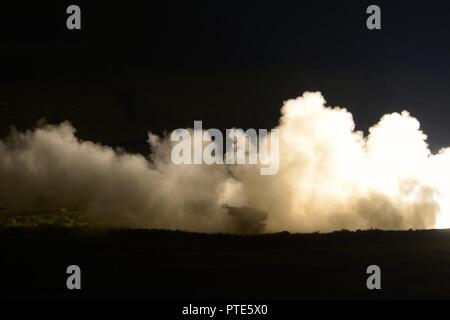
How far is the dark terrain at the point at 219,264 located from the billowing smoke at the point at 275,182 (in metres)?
3.51

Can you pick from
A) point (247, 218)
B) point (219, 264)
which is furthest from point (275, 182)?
point (219, 264)

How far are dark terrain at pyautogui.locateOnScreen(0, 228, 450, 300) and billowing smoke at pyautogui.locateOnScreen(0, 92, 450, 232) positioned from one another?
3514mm

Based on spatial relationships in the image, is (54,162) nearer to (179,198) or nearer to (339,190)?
(179,198)

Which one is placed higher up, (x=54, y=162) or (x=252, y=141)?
(x=252, y=141)

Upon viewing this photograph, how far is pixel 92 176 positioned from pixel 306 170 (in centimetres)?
1152

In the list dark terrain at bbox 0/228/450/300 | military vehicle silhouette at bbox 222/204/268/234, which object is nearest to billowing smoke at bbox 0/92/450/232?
military vehicle silhouette at bbox 222/204/268/234

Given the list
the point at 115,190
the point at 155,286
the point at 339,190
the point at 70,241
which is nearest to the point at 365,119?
the point at 339,190

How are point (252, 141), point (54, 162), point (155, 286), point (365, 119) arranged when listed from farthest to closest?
point (365, 119) → point (252, 141) → point (54, 162) → point (155, 286)

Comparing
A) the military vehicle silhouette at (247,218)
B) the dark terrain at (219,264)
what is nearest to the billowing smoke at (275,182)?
the military vehicle silhouette at (247,218)

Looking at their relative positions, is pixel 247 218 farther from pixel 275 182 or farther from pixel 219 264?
pixel 219 264

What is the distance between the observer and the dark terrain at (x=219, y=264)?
2092 cm

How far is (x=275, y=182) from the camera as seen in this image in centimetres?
3616
